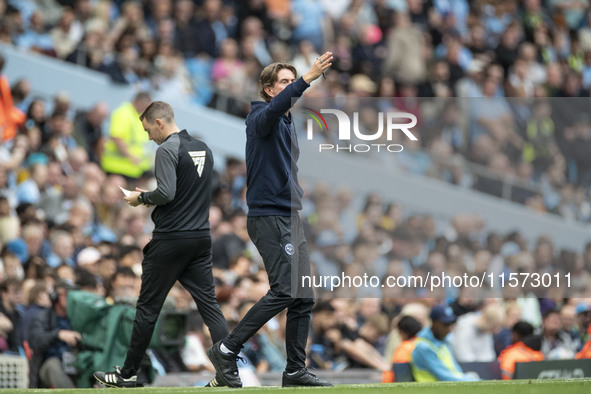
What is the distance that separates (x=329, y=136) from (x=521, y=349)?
123 inches

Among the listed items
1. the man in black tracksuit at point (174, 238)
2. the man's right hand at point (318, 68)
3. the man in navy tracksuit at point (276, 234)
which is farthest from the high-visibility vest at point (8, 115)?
the man's right hand at point (318, 68)

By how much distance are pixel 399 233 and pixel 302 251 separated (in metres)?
1.21

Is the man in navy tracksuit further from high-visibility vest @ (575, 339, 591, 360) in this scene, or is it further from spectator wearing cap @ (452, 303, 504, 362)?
spectator wearing cap @ (452, 303, 504, 362)

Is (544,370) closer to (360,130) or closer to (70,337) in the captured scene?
(360,130)

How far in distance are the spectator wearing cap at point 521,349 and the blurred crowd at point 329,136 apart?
0.76 ft

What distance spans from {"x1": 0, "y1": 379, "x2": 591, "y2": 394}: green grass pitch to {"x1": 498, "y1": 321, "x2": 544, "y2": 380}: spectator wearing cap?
2572 millimetres

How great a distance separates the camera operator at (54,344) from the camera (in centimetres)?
804

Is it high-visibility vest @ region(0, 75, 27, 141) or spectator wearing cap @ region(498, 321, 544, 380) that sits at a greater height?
high-visibility vest @ region(0, 75, 27, 141)

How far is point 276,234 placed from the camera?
245 inches

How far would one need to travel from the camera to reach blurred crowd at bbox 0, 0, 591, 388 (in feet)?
24.2

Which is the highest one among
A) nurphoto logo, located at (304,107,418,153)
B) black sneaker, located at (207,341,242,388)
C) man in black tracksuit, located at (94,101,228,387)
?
nurphoto logo, located at (304,107,418,153)

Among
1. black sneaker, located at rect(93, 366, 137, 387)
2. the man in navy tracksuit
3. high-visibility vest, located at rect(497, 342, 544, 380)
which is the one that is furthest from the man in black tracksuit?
high-visibility vest, located at rect(497, 342, 544, 380)

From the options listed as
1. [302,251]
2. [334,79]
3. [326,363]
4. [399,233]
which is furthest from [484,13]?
[302,251]

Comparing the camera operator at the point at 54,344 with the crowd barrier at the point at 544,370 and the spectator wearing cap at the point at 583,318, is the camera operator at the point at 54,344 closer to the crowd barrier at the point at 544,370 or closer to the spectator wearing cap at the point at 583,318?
the crowd barrier at the point at 544,370
